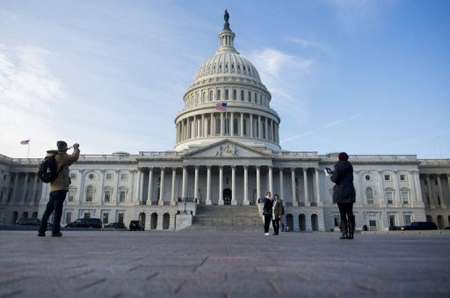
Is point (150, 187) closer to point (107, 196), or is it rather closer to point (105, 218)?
point (107, 196)

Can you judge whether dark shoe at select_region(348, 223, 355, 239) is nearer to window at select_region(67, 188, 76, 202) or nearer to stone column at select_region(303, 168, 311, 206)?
stone column at select_region(303, 168, 311, 206)

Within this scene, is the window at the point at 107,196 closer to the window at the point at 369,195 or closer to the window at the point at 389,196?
the window at the point at 369,195

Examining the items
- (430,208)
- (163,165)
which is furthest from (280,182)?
(430,208)

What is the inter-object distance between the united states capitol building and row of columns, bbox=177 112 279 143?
28 cm

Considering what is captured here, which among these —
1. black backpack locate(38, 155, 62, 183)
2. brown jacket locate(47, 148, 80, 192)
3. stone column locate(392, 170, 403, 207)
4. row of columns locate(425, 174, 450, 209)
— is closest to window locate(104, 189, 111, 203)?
stone column locate(392, 170, 403, 207)

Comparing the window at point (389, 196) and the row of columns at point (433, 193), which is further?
the row of columns at point (433, 193)

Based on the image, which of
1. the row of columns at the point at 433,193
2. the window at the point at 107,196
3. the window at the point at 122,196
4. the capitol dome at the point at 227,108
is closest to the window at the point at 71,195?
the window at the point at 107,196

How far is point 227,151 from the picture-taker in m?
61.8

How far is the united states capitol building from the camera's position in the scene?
61906mm

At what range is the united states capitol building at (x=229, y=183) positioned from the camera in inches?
2437

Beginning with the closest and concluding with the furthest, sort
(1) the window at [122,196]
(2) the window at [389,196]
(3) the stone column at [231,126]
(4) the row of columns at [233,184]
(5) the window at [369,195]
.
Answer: (4) the row of columns at [233,184] → (2) the window at [389,196] → (5) the window at [369,195] → (1) the window at [122,196] → (3) the stone column at [231,126]

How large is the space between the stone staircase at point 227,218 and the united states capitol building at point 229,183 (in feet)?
12.7

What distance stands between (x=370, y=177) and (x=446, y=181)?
17352 millimetres

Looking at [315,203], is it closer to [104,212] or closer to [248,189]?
[248,189]
